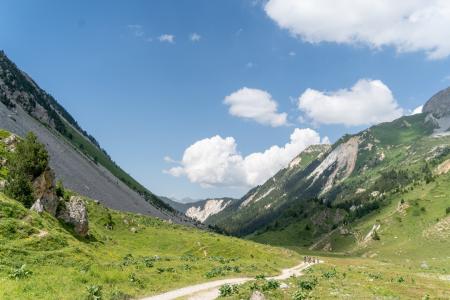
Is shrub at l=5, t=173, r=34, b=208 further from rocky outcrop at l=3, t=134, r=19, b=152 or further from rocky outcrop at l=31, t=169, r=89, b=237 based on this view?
rocky outcrop at l=3, t=134, r=19, b=152

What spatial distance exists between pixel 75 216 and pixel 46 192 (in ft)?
18.7

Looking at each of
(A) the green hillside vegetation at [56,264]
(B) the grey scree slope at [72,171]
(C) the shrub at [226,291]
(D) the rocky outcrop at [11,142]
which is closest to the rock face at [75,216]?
(A) the green hillside vegetation at [56,264]

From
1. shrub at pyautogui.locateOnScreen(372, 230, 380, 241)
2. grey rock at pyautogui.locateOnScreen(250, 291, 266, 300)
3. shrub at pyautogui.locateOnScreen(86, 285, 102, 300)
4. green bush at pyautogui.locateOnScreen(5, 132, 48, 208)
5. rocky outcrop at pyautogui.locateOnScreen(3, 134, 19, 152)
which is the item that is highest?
shrub at pyautogui.locateOnScreen(372, 230, 380, 241)

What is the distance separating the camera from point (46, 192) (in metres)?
62.4

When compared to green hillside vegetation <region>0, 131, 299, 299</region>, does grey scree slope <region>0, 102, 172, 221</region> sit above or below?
above

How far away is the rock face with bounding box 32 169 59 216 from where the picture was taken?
5997cm

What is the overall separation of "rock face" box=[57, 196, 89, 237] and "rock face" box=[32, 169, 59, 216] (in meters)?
1.51

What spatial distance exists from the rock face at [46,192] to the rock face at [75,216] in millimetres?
1514

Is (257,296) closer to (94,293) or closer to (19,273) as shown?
(94,293)

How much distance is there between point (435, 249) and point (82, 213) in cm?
11292

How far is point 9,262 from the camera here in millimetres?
28672

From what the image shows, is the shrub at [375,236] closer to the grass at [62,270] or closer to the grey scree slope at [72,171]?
the grey scree slope at [72,171]

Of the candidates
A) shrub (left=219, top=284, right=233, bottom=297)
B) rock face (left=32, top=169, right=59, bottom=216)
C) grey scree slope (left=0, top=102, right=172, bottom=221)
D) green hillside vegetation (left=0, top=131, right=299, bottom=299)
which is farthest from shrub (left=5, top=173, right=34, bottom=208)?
grey scree slope (left=0, top=102, right=172, bottom=221)

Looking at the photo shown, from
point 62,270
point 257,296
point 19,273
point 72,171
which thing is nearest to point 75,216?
point 62,270
